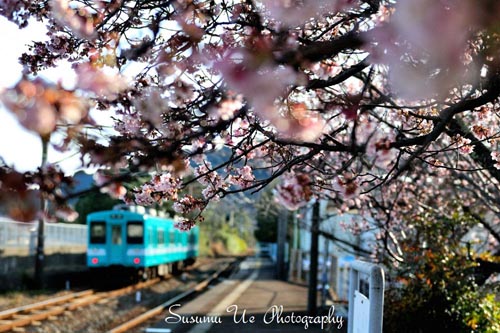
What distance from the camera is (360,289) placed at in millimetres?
6676

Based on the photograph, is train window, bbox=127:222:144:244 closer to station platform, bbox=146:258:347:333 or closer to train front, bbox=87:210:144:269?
train front, bbox=87:210:144:269

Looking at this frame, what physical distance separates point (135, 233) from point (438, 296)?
16.1 metres

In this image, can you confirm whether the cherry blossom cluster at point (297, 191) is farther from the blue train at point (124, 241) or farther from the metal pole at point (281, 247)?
the metal pole at point (281, 247)

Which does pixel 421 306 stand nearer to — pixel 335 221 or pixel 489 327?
pixel 489 327

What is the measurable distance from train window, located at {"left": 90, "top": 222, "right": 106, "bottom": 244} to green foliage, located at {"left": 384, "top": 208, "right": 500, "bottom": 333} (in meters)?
15.5

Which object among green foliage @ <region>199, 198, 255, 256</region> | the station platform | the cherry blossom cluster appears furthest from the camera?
green foliage @ <region>199, 198, 255, 256</region>

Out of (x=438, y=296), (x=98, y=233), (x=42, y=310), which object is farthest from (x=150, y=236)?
(x=438, y=296)

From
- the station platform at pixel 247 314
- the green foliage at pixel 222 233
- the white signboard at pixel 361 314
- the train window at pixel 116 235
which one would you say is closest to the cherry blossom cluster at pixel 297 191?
the white signboard at pixel 361 314

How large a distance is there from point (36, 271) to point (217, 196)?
15.7 metres

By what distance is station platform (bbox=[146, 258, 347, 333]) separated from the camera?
470 inches

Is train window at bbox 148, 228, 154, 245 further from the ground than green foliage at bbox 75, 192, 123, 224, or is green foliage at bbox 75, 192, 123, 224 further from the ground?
green foliage at bbox 75, 192, 123, 224

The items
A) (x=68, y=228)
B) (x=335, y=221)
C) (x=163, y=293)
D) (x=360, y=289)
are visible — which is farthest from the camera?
(x=68, y=228)

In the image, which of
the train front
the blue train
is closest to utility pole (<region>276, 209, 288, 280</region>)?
the blue train

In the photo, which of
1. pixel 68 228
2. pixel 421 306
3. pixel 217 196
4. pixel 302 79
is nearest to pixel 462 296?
pixel 421 306
